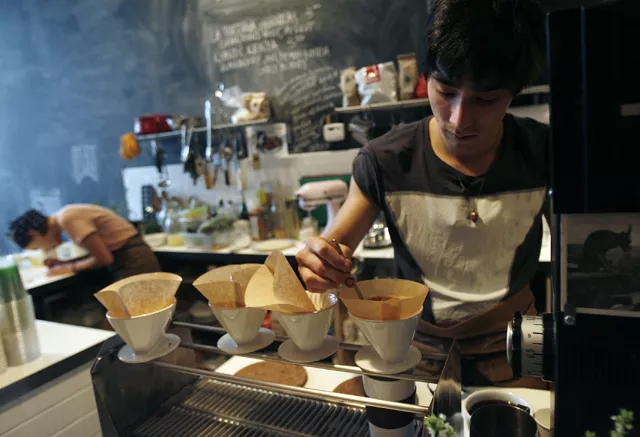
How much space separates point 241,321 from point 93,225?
2441 mm

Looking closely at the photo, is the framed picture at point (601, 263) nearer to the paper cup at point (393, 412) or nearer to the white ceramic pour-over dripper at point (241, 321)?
the paper cup at point (393, 412)

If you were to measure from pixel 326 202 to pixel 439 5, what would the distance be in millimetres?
1788

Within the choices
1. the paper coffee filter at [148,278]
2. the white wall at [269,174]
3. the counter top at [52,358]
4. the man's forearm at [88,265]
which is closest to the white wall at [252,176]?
the white wall at [269,174]

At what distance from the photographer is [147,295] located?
37.8 inches

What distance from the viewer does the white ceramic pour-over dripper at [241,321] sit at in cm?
89

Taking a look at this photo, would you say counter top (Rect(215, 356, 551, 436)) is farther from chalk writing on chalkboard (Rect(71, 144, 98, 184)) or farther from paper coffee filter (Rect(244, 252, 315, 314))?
chalk writing on chalkboard (Rect(71, 144, 98, 184))

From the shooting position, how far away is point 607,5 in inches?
18.1

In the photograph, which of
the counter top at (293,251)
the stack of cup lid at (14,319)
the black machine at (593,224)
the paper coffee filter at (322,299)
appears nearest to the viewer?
the black machine at (593,224)

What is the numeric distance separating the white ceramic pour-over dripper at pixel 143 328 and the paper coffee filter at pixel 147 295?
0.02 meters

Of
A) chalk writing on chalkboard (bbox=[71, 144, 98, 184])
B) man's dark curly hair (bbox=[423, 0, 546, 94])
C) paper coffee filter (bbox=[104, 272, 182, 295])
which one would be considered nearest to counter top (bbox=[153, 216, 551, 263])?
paper coffee filter (bbox=[104, 272, 182, 295])

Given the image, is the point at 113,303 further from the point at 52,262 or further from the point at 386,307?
the point at 52,262

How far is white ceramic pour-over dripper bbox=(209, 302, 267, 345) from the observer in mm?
887

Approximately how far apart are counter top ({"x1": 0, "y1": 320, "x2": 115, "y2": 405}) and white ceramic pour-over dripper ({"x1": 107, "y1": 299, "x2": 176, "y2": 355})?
0.48 meters

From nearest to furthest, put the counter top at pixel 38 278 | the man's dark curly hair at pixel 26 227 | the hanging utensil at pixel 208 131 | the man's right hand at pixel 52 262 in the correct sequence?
the counter top at pixel 38 278 → the man's dark curly hair at pixel 26 227 → the man's right hand at pixel 52 262 → the hanging utensil at pixel 208 131
